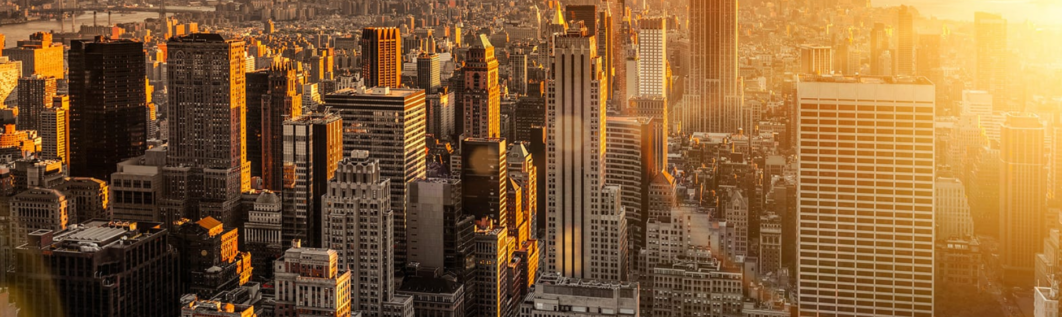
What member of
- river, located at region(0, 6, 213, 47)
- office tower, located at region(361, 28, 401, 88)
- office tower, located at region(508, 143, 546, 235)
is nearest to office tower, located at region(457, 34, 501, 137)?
office tower, located at region(361, 28, 401, 88)

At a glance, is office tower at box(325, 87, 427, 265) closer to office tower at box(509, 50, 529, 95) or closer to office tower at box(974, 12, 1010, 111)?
office tower at box(509, 50, 529, 95)

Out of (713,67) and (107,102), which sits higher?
(713,67)

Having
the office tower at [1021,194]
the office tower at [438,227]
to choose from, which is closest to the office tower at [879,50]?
the office tower at [1021,194]

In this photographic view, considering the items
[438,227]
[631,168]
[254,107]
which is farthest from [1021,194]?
[254,107]

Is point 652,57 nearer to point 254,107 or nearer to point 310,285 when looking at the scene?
point 254,107

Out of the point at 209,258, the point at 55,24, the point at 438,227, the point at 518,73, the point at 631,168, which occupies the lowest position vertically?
the point at 209,258

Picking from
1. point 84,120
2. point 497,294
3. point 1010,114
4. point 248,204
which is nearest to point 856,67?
point 1010,114

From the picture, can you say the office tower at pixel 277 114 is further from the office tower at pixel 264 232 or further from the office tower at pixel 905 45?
the office tower at pixel 905 45
